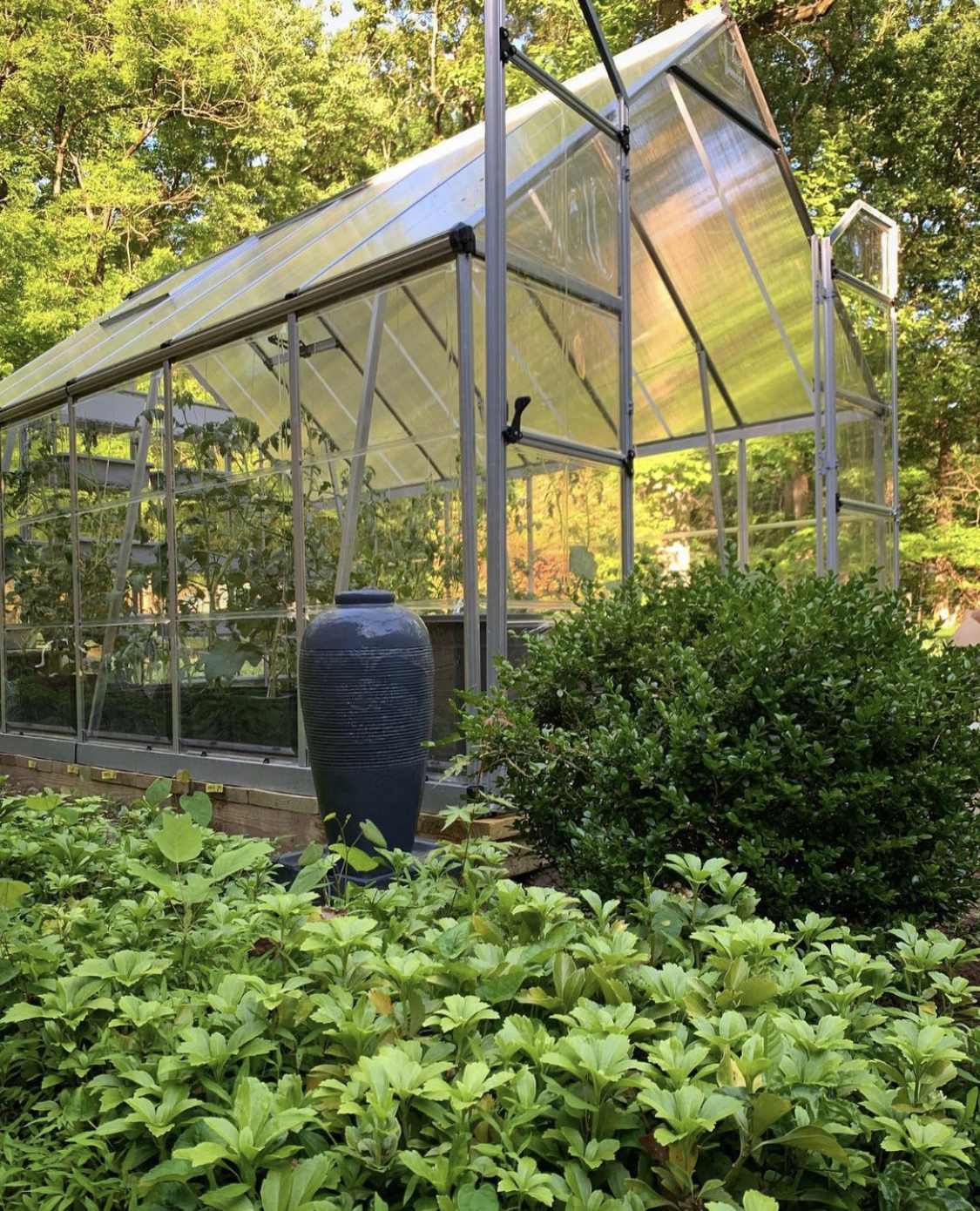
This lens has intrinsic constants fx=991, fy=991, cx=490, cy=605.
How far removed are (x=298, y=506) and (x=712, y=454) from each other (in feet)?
16.9

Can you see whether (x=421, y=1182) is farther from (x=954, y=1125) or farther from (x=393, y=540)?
(x=393, y=540)

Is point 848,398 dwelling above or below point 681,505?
above

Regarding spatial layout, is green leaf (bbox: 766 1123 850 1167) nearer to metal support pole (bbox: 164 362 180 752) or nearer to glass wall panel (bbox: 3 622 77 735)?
metal support pole (bbox: 164 362 180 752)

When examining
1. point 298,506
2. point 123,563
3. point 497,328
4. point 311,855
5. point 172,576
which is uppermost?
point 497,328

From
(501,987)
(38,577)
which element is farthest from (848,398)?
(501,987)

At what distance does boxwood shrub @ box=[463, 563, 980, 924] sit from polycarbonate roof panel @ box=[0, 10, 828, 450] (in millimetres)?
2198

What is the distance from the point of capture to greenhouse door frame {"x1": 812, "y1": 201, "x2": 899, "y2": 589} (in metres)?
7.68

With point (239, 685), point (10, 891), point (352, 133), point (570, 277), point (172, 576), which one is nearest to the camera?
point (10, 891)

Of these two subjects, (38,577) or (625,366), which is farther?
(38,577)

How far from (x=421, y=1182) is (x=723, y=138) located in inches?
294

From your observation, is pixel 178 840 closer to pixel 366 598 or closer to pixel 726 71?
pixel 366 598

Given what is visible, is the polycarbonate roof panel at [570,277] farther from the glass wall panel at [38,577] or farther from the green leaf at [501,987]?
the green leaf at [501,987]

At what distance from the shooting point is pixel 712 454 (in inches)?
362

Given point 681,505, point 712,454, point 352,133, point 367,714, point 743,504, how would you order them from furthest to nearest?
point 352,133, point 681,505, point 743,504, point 712,454, point 367,714
